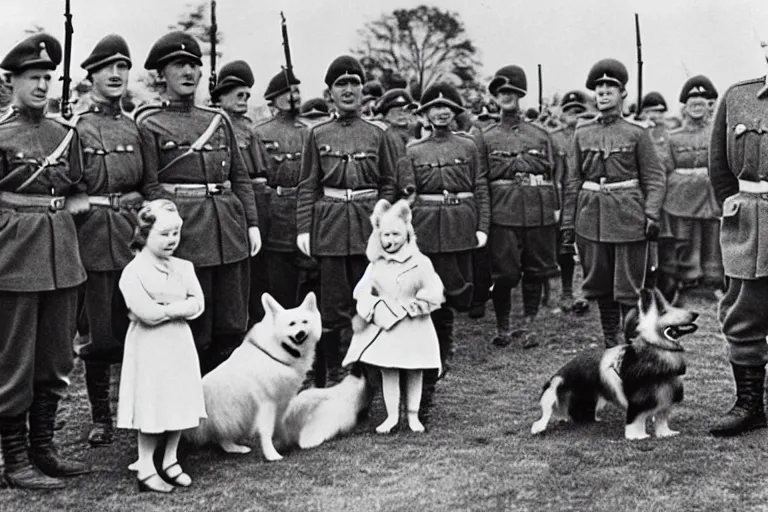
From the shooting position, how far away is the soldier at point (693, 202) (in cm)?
1066

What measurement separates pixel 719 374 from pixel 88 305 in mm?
4429

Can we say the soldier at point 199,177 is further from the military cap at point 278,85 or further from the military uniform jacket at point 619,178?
the military uniform jacket at point 619,178

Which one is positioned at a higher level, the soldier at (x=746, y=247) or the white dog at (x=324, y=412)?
the soldier at (x=746, y=247)

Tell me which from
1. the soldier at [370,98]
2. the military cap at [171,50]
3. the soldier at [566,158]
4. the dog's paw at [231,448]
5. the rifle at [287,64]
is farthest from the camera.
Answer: the soldier at [370,98]

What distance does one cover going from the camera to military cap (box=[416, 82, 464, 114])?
25.8ft

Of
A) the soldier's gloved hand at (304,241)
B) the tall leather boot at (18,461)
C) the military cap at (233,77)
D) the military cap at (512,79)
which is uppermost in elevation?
the military cap at (233,77)

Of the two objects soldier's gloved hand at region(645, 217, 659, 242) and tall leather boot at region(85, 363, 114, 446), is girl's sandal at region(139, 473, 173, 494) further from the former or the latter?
soldier's gloved hand at region(645, 217, 659, 242)

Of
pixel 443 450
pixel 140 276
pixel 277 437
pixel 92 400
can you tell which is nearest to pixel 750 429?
pixel 443 450

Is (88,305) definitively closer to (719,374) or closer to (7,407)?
(7,407)

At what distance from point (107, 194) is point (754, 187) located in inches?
142

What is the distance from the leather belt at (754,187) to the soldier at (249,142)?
3.67 meters

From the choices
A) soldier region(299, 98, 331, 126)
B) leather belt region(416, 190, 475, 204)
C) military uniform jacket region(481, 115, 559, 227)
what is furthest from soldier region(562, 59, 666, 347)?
soldier region(299, 98, 331, 126)

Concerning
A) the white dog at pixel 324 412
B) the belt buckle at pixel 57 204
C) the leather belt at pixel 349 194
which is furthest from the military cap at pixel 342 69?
the belt buckle at pixel 57 204

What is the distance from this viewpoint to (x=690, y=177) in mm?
10789
